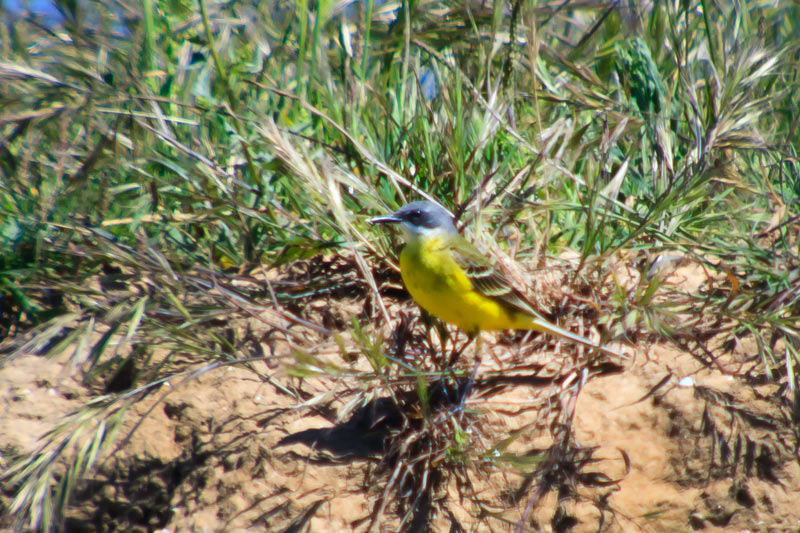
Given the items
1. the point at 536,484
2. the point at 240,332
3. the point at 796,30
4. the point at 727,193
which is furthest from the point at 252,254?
the point at 796,30

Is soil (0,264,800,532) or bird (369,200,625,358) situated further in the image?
bird (369,200,625,358)

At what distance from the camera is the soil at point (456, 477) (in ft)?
9.22

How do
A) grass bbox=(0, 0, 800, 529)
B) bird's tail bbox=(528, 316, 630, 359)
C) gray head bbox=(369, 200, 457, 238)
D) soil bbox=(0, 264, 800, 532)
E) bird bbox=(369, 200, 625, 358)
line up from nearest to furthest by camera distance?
1. soil bbox=(0, 264, 800, 532)
2. grass bbox=(0, 0, 800, 529)
3. bird's tail bbox=(528, 316, 630, 359)
4. bird bbox=(369, 200, 625, 358)
5. gray head bbox=(369, 200, 457, 238)

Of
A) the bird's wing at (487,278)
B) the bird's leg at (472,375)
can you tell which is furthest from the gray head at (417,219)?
the bird's leg at (472,375)

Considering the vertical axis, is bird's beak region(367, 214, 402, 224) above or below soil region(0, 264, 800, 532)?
above

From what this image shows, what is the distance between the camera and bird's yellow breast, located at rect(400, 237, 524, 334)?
3.22 metres

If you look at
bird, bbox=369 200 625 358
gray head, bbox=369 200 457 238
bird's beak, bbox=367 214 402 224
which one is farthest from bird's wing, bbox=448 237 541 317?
bird's beak, bbox=367 214 402 224

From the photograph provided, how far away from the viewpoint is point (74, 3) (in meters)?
3.10

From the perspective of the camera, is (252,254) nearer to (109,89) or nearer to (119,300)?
(119,300)

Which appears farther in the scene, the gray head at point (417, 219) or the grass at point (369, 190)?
the gray head at point (417, 219)

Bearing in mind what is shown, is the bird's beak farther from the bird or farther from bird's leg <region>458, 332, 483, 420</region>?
bird's leg <region>458, 332, 483, 420</region>

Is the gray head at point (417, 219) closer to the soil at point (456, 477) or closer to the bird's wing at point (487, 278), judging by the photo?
the bird's wing at point (487, 278)

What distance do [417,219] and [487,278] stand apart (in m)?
0.45

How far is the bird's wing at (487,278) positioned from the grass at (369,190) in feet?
0.48
